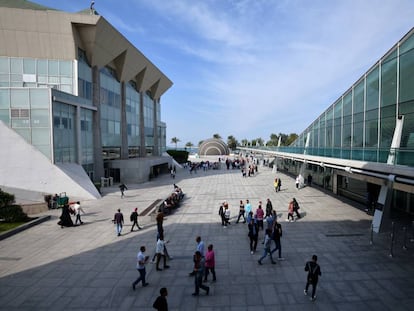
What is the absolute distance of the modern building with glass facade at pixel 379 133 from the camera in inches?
397

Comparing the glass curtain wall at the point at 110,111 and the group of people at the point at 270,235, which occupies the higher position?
the glass curtain wall at the point at 110,111

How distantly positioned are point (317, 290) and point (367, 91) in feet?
39.6

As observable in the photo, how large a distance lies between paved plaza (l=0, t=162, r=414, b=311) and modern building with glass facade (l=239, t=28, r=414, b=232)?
2665mm

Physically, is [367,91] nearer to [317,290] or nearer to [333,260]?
[333,260]

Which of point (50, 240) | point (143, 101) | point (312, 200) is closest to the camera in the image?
point (50, 240)

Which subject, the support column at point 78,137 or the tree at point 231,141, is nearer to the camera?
the support column at point 78,137

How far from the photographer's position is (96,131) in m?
27.9

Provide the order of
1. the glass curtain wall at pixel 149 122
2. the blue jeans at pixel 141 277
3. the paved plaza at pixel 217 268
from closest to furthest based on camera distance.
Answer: the paved plaza at pixel 217 268, the blue jeans at pixel 141 277, the glass curtain wall at pixel 149 122

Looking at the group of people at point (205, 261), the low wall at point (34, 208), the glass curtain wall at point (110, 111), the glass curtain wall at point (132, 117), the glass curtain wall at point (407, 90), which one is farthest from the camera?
the glass curtain wall at point (132, 117)

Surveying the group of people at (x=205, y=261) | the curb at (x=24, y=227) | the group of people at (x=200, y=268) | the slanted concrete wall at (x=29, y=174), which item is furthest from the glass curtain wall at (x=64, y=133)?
the group of people at (x=200, y=268)

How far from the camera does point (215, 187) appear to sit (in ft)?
85.2

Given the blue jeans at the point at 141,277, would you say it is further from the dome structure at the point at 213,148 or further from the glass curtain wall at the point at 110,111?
the dome structure at the point at 213,148

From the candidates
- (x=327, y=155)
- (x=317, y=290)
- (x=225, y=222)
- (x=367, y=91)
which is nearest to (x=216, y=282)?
(x=317, y=290)

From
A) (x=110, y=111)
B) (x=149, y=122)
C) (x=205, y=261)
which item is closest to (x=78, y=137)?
(x=110, y=111)
